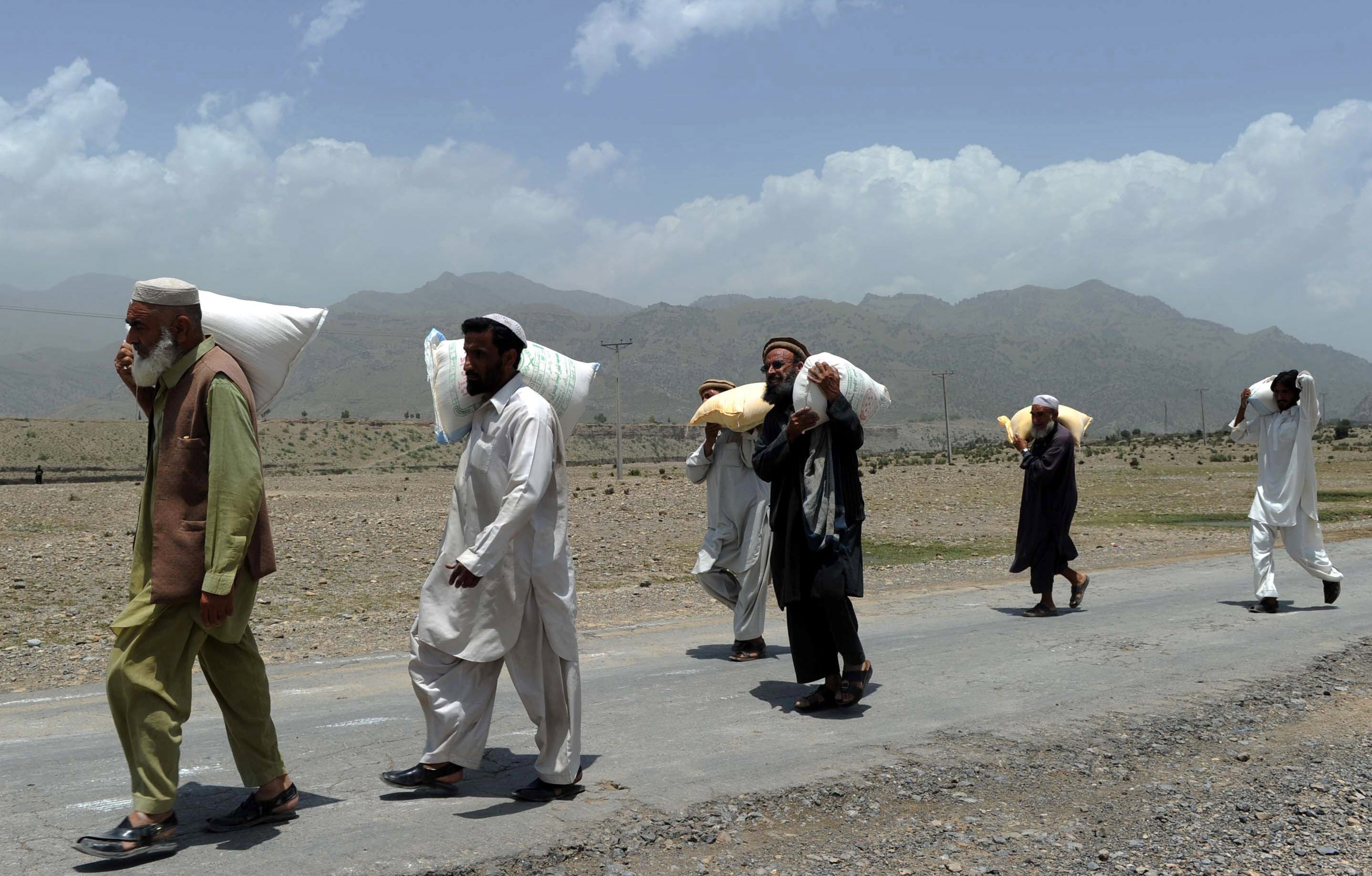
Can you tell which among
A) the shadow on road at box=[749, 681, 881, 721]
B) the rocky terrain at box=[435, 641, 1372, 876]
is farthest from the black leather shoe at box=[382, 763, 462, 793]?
the shadow on road at box=[749, 681, 881, 721]

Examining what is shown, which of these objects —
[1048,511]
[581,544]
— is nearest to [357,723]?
[1048,511]

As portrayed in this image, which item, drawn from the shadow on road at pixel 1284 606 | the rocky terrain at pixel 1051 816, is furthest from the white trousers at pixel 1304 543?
the rocky terrain at pixel 1051 816

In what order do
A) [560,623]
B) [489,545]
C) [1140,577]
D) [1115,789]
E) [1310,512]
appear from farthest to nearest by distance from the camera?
[1140,577]
[1310,512]
[1115,789]
[560,623]
[489,545]

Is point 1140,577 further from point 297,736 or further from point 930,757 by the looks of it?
point 297,736

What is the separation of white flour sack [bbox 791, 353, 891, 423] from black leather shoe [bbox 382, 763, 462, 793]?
2.62m

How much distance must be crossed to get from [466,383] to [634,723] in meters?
2.23

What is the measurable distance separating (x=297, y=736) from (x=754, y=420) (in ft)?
11.1

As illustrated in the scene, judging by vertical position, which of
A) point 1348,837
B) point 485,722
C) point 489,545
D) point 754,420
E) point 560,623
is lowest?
point 1348,837

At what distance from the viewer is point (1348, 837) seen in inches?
189

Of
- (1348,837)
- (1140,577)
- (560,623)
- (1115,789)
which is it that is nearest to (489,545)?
(560,623)

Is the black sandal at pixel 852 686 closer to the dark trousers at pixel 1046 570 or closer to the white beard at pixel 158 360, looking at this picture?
the white beard at pixel 158 360

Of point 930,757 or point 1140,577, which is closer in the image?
point 930,757

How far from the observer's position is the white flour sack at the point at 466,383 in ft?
16.8

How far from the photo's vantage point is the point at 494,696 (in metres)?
4.91
